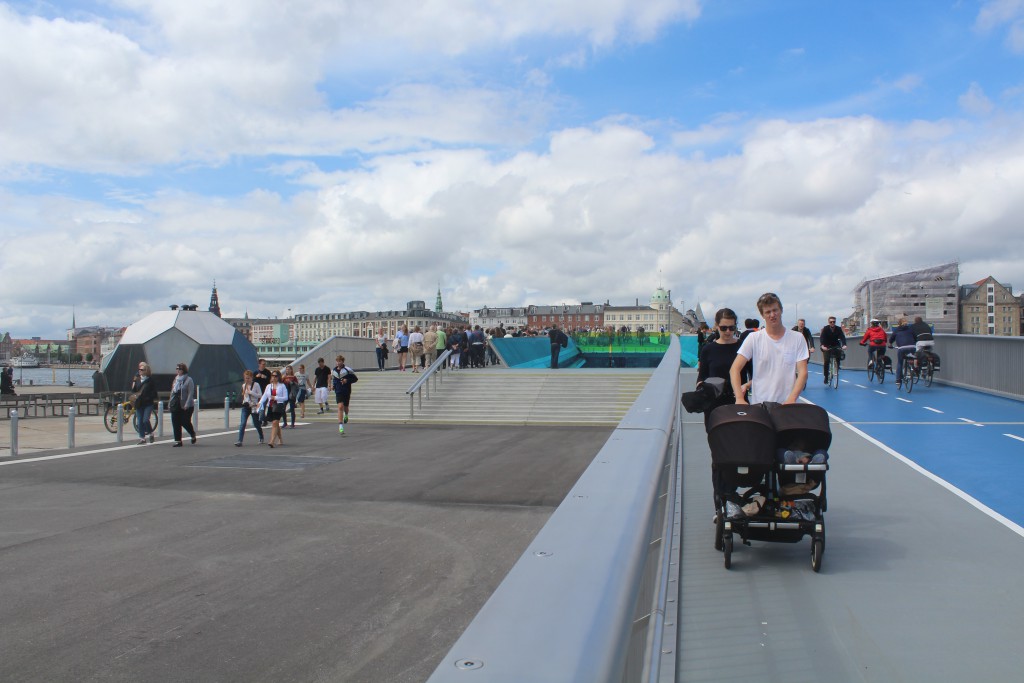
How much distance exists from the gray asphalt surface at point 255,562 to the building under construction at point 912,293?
68899mm

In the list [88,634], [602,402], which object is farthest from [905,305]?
[88,634]

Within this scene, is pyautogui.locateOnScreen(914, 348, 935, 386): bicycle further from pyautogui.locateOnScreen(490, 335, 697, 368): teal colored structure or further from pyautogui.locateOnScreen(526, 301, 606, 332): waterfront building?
pyautogui.locateOnScreen(526, 301, 606, 332): waterfront building

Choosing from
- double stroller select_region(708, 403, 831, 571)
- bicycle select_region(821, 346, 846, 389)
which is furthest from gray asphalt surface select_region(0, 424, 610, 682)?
bicycle select_region(821, 346, 846, 389)

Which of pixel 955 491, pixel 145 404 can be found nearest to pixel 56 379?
pixel 145 404

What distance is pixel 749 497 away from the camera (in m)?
4.64

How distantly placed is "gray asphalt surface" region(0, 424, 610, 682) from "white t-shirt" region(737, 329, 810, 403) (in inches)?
102

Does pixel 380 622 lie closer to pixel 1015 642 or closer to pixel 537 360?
pixel 1015 642

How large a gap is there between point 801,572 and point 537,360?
35941 millimetres

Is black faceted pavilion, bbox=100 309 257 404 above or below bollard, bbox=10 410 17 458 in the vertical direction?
above

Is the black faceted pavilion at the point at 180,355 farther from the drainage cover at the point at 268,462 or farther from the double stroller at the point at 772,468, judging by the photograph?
the double stroller at the point at 772,468

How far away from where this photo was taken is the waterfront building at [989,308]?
6212 centimetres

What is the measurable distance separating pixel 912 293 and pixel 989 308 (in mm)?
16553

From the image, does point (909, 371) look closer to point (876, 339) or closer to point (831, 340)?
point (831, 340)

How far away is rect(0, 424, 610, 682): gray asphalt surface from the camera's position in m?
4.85
